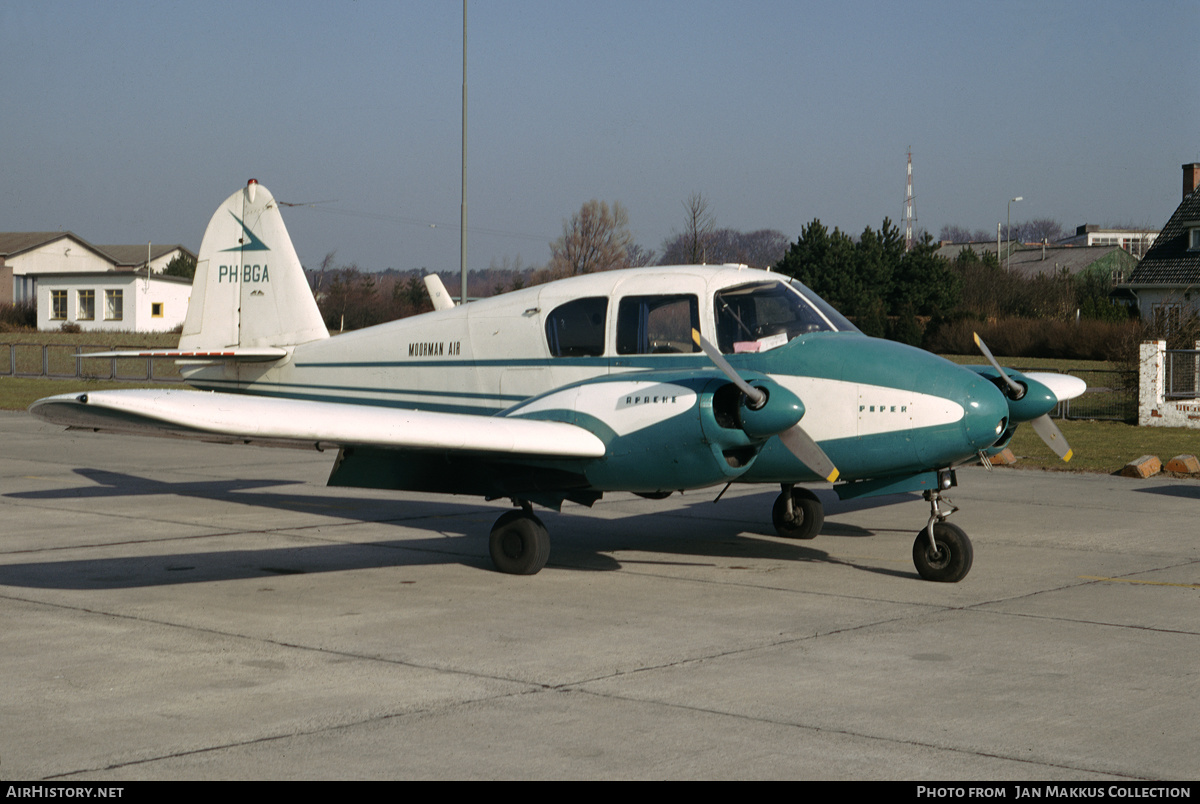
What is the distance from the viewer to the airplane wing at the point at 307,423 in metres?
8.00

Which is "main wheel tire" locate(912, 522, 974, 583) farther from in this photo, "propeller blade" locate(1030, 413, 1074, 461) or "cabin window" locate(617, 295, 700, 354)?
"cabin window" locate(617, 295, 700, 354)

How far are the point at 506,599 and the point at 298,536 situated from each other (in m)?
4.05

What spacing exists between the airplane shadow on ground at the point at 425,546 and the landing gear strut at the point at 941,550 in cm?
37

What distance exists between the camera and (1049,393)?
10.4 meters

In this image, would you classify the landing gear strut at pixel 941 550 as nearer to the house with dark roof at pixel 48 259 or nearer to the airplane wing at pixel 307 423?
the airplane wing at pixel 307 423

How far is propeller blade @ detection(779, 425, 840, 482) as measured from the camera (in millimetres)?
9344

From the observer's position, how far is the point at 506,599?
926cm

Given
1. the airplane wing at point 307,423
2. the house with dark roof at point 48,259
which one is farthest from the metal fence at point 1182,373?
the house with dark roof at point 48,259

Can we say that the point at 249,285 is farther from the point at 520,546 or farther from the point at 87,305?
the point at 87,305

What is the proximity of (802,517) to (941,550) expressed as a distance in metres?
2.51

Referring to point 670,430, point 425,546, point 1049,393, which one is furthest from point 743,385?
point 425,546

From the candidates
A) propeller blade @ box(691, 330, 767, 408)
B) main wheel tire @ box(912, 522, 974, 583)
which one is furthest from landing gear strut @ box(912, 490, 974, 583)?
propeller blade @ box(691, 330, 767, 408)
